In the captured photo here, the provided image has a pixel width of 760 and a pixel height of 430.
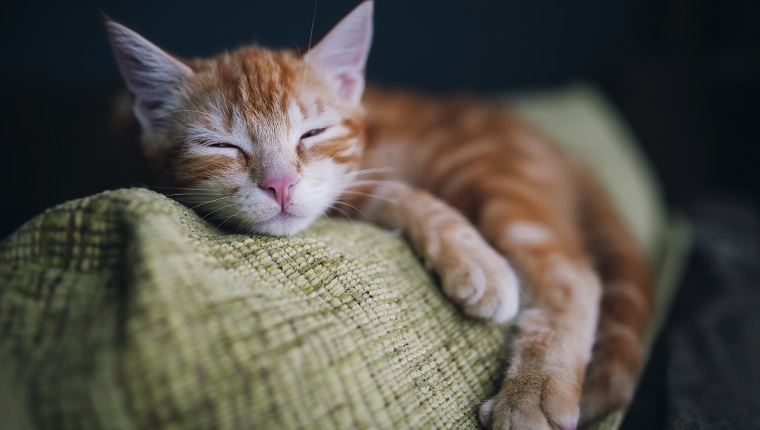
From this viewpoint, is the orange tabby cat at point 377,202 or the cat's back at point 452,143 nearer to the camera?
the orange tabby cat at point 377,202

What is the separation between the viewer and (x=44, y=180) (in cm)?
153

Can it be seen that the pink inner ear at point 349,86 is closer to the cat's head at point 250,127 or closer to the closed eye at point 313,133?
the cat's head at point 250,127

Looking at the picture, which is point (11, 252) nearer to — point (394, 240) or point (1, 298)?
point (1, 298)

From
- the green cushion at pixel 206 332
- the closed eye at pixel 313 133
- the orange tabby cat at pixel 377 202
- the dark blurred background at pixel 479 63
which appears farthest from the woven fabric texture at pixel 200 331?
the dark blurred background at pixel 479 63

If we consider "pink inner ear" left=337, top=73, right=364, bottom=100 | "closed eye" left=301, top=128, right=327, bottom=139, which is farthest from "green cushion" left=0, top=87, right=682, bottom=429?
"pink inner ear" left=337, top=73, right=364, bottom=100

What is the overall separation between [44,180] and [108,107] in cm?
30

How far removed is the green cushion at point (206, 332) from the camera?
0.54m

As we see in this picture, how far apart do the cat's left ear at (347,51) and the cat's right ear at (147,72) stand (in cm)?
27

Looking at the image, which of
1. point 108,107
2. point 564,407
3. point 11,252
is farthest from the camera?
point 108,107

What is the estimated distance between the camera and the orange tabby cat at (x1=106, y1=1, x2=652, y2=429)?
0.88m

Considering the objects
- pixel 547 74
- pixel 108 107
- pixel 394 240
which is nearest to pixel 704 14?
pixel 547 74

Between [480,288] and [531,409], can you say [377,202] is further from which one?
[531,409]

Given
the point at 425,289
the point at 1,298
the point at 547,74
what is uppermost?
the point at 1,298

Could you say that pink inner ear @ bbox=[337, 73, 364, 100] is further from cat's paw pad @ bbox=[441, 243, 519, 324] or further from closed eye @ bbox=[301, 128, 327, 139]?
cat's paw pad @ bbox=[441, 243, 519, 324]
